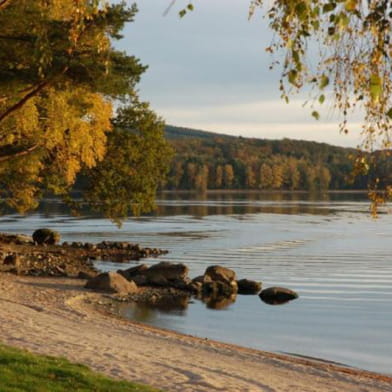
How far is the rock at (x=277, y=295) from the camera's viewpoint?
29438 millimetres

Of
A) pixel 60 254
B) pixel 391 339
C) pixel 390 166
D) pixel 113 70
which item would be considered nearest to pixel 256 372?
pixel 391 339

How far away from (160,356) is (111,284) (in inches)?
488

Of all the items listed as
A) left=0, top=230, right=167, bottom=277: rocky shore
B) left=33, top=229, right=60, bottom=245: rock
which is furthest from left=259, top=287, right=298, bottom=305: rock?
left=33, top=229, right=60, bottom=245: rock

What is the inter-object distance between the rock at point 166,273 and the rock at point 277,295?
3.97 metres

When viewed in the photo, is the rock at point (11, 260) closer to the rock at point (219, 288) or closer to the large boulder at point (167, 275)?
the large boulder at point (167, 275)

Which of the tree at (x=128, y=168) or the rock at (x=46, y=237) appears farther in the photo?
the rock at (x=46, y=237)

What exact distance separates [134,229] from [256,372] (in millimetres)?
51948

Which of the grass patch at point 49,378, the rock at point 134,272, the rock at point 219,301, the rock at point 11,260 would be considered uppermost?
the grass patch at point 49,378

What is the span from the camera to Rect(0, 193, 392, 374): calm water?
22500 millimetres

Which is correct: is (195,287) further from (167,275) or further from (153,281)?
(153,281)

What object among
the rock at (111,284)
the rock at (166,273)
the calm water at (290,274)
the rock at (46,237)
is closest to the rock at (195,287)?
the rock at (166,273)

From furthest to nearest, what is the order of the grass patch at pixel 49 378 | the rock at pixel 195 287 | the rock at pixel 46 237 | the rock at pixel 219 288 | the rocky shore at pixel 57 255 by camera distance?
the rock at pixel 46 237
the rocky shore at pixel 57 255
the rock at pixel 219 288
the rock at pixel 195 287
the grass patch at pixel 49 378

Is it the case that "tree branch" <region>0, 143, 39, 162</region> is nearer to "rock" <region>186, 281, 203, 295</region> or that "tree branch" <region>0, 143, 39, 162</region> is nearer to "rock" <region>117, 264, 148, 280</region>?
"rock" <region>117, 264, 148, 280</region>

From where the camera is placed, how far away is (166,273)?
32.3 metres
